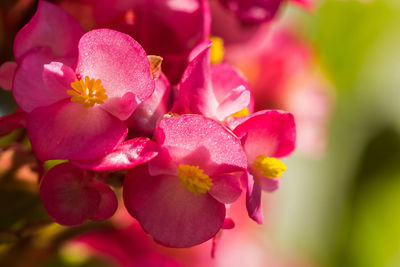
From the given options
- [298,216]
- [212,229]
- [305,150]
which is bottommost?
[298,216]

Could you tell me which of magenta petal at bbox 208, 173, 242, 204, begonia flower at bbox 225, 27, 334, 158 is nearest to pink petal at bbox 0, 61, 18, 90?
magenta petal at bbox 208, 173, 242, 204

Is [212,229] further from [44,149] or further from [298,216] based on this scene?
[298,216]

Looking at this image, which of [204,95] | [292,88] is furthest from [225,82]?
[292,88]

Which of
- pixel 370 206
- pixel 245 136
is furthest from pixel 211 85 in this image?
pixel 370 206

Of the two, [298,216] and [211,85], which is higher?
[211,85]

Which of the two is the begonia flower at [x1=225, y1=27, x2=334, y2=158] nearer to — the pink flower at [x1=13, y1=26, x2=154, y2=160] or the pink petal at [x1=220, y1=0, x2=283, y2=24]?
the pink petal at [x1=220, y1=0, x2=283, y2=24]

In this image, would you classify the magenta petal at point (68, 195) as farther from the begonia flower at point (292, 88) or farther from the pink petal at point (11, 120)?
the begonia flower at point (292, 88)

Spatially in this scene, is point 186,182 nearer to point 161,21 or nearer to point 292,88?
point 161,21
